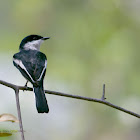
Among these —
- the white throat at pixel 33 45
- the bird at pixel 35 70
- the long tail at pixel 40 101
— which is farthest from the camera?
the white throat at pixel 33 45

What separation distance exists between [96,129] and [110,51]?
1.34 metres

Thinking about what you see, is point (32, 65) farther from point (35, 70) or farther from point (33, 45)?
point (33, 45)

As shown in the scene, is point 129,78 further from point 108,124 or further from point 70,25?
point 70,25

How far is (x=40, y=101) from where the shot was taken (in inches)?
112

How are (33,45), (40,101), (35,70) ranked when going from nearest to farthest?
(40,101)
(35,70)
(33,45)

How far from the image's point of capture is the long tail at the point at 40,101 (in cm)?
272

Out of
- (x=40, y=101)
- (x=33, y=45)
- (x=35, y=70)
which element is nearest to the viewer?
(x=40, y=101)

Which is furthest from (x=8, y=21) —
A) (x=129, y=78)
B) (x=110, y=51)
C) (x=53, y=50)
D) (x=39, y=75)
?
(x=39, y=75)

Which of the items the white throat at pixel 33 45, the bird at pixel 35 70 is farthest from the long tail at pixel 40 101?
the white throat at pixel 33 45

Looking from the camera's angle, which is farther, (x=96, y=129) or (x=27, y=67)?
(x=96, y=129)

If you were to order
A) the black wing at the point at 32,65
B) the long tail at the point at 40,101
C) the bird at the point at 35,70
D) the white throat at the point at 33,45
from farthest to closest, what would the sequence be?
the white throat at the point at 33,45, the black wing at the point at 32,65, the bird at the point at 35,70, the long tail at the point at 40,101

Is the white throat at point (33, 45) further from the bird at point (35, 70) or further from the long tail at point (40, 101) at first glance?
the long tail at point (40, 101)

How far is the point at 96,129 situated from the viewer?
6.12m

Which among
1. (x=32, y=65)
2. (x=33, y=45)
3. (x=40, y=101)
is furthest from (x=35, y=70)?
(x=33, y=45)
